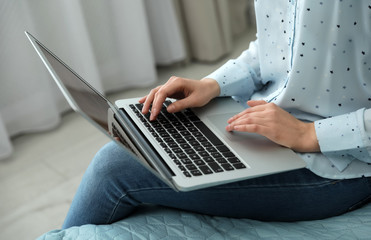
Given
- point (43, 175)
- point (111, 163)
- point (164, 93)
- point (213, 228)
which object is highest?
point (164, 93)

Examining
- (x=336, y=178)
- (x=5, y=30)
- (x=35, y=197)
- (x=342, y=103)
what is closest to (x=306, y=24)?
(x=342, y=103)

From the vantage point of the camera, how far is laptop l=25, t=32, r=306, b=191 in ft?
2.46

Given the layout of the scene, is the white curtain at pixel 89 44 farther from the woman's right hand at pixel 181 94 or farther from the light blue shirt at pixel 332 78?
the light blue shirt at pixel 332 78

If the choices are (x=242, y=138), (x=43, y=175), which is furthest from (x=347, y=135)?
(x=43, y=175)

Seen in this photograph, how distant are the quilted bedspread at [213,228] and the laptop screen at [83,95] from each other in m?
0.22

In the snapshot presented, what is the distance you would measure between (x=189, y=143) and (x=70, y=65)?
4.28 ft

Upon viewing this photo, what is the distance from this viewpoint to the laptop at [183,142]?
75 cm

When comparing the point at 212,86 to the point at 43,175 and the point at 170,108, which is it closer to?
the point at 170,108

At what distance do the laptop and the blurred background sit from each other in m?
0.72

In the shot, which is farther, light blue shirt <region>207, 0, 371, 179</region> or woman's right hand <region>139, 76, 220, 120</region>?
woman's right hand <region>139, 76, 220, 120</region>

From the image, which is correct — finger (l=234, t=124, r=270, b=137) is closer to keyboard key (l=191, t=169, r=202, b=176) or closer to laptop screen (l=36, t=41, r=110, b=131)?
keyboard key (l=191, t=169, r=202, b=176)

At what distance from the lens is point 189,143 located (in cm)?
87

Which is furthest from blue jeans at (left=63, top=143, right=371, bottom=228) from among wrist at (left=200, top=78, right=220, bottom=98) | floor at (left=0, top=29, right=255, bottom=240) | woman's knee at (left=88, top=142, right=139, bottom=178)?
floor at (left=0, top=29, right=255, bottom=240)

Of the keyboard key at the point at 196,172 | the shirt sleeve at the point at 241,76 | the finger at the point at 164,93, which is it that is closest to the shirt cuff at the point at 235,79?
the shirt sleeve at the point at 241,76
